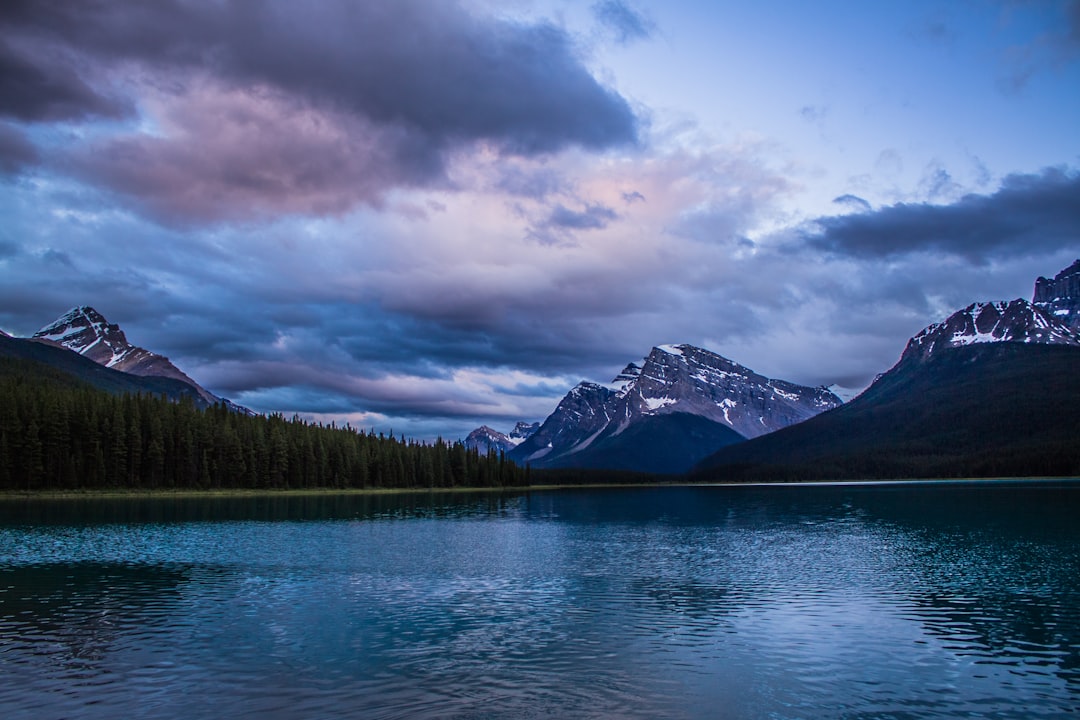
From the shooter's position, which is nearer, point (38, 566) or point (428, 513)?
point (38, 566)

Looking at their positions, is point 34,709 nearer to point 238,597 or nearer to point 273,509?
point 238,597

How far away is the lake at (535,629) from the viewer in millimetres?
30875

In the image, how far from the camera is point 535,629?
44.0 metres

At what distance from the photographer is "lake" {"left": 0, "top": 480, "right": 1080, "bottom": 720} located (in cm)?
3088

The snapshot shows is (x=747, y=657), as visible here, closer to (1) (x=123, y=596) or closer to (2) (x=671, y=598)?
(2) (x=671, y=598)

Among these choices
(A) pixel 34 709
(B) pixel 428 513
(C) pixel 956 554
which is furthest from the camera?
(B) pixel 428 513

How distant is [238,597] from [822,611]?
132ft

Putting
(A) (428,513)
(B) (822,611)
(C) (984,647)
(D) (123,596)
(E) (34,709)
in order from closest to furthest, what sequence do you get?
(E) (34,709) < (C) (984,647) < (B) (822,611) < (D) (123,596) < (A) (428,513)

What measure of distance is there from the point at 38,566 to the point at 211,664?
140ft

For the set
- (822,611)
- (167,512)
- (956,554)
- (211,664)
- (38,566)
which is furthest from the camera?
(167,512)

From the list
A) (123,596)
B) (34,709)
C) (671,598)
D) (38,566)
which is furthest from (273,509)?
(34,709)

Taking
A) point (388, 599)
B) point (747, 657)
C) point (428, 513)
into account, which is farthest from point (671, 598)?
point (428, 513)

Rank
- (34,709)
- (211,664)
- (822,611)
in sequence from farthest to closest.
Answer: (822,611) < (211,664) < (34,709)

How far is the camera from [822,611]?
4928 centimetres
